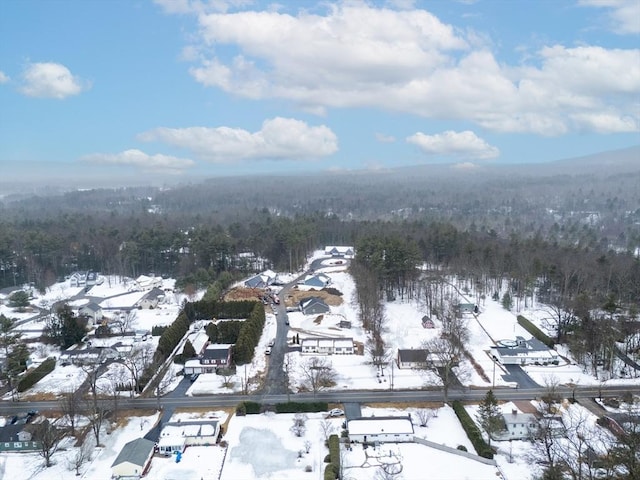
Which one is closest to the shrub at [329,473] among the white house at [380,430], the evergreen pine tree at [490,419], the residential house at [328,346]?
the white house at [380,430]

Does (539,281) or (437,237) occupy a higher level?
(437,237)

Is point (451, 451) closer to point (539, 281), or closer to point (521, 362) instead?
point (521, 362)

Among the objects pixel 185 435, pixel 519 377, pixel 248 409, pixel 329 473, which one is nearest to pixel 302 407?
pixel 248 409

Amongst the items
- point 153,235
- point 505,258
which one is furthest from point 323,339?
point 153,235

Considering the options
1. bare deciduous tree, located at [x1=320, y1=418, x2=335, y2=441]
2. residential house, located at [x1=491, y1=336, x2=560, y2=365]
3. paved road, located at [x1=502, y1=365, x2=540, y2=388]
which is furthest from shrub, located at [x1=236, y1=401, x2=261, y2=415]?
residential house, located at [x1=491, y1=336, x2=560, y2=365]

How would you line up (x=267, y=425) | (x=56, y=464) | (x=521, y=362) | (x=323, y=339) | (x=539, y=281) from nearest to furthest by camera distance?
(x=56, y=464) → (x=267, y=425) → (x=521, y=362) → (x=323, y=339) → (x=539, y=281)

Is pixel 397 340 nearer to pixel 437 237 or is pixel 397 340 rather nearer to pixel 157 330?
pixel 157 330

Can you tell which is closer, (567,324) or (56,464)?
(56,464)

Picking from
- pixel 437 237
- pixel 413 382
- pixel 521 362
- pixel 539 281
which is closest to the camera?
pixel 413 382
